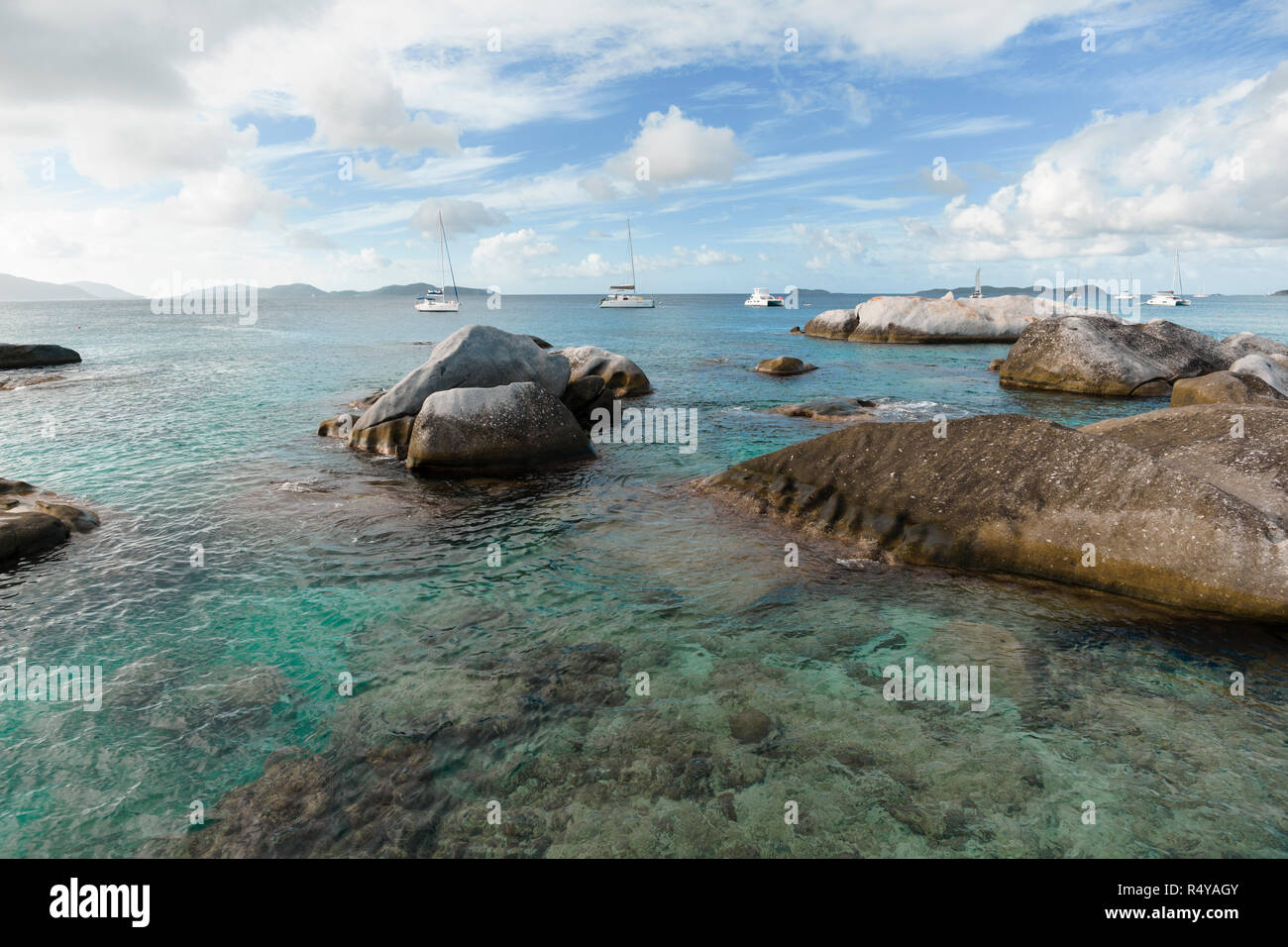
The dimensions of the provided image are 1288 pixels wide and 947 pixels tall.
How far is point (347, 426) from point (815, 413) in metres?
14.8

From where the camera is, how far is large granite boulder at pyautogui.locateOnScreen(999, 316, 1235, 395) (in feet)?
87.7

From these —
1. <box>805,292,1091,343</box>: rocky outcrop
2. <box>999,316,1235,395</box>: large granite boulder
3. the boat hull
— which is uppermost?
the boat hull

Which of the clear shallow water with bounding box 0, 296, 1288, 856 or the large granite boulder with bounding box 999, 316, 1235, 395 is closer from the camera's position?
the clear shallow water with bounding box 0, 296, 1288, 856

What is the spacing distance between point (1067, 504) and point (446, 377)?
14061mm

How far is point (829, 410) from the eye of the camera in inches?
876

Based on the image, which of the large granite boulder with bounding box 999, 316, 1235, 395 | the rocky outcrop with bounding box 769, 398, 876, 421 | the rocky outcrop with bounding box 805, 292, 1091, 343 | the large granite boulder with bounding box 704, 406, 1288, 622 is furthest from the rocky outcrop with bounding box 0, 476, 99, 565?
the rocky outcrop with bounding box 805, 292, 1091, 343

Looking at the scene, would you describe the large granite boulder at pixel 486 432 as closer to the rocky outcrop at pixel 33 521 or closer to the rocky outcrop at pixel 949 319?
the rocky outcrop at pixel 33 521

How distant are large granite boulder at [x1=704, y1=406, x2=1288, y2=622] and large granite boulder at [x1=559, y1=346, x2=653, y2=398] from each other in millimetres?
15014

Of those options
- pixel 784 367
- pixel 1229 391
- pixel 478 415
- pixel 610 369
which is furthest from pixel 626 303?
pixel 478 415

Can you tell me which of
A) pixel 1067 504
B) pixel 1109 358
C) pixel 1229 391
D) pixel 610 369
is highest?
pixel 1109 358

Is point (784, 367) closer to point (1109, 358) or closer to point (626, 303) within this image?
point (1109, 358)

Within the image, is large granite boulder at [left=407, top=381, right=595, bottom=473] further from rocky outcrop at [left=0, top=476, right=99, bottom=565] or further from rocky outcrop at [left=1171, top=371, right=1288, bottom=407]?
rocky outcrop at [left=1171, top=371, right=1288, bottom=407]
